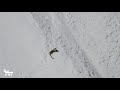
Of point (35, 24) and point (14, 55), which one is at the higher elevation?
point (35, 24)

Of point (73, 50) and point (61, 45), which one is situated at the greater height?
point (61, 45)
